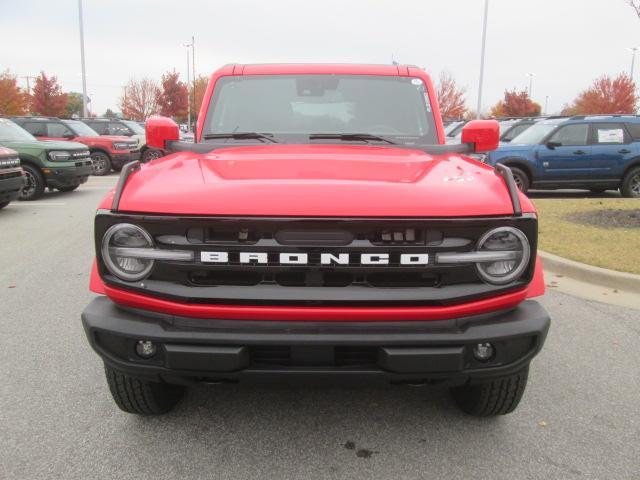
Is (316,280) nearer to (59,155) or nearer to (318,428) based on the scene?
(318,428)

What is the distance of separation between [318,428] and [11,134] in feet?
39.6

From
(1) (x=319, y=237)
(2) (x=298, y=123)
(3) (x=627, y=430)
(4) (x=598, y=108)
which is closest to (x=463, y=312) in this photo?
(1) (x=319, y=237)

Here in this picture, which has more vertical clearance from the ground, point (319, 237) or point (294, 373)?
point (319, 237)

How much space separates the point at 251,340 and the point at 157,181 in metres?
0.84

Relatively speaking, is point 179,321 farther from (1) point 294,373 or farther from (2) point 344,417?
(2) point 344,417

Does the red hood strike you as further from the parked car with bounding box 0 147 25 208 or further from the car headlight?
the car headlight

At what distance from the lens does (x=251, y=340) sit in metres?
2.19

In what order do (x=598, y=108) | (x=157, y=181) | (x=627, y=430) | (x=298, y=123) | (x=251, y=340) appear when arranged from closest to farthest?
1. (x=251, y=340)
2. (x=157, y=181)
3. (x=627, y=430)
4. (x=298, y=123)
5. (x=598, y=108)

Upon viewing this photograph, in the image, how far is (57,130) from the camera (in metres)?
16.7

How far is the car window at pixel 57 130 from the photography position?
1661 cm

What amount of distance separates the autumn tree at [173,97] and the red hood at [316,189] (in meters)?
58.8

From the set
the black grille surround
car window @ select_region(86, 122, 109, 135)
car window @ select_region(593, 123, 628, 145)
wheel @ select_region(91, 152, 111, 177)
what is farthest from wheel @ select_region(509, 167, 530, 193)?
car window @ select_region(86, 122, 109, 135)

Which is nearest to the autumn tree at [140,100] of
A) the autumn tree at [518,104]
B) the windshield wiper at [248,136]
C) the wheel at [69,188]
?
the autumn tree at [518,104]

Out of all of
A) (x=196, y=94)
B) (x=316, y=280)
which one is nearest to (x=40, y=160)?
(x=316, y=280)
